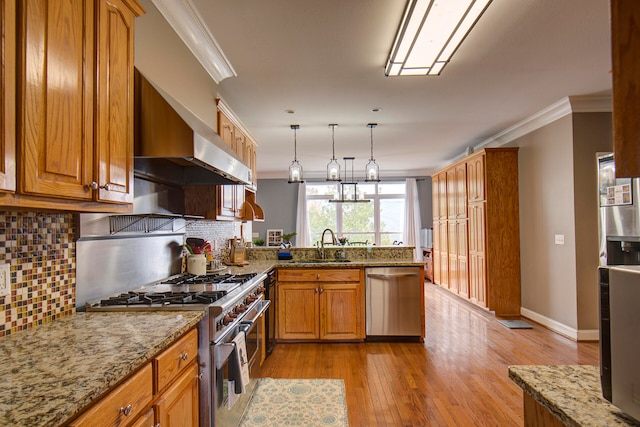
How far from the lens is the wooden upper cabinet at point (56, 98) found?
1062 mm

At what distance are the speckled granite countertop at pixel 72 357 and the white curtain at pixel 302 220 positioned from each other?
7503mm

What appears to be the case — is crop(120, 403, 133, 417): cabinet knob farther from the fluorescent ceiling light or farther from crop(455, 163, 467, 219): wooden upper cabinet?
crop(455, 163, 467, 219): wooden upper cabinet

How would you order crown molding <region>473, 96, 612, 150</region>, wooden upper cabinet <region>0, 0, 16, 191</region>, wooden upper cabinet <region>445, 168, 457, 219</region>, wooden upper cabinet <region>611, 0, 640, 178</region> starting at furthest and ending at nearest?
wooden upper cabinet <region>445, 168, 457, 219</region>
crown molding <region>473, 96, 612, 150</region>
wooden upper cabinet <region>0, 0, 16, 191</region>
wooden upper cabinet <region>611, 0, 640, 178</region>

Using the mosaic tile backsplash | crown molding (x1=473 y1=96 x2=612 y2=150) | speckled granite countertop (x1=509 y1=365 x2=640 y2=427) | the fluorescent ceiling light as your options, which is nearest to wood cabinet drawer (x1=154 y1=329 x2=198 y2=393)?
the mosaic tile backsplash

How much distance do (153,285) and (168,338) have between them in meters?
1.19

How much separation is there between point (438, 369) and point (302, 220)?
634 centimetres

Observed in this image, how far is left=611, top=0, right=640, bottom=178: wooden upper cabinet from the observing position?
64cm

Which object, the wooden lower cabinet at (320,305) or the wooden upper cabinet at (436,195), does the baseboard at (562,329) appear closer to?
the wooden lower cabinet at (320,305)

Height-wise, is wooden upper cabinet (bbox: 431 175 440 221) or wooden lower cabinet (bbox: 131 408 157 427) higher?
wooden upper cabinet (bbox: 431 175 440 221)

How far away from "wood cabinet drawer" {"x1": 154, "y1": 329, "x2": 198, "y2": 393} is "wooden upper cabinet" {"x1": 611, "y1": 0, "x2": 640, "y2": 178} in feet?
4.67

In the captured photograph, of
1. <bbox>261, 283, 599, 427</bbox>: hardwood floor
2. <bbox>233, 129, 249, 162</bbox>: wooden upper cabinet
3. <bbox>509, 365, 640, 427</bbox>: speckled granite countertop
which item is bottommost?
<bbox>261, 283, 599, 427</bbox>: hardwood floor

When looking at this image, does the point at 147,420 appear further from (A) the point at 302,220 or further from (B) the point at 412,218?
(B) the point at 412,218

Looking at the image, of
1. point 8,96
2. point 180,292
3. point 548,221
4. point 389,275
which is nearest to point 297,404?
point 180,292

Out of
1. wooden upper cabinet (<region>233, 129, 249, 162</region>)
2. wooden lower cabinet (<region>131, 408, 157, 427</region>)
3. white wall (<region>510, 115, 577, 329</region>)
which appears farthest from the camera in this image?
white wall (<region>510, 115, 577, 329</region>)
